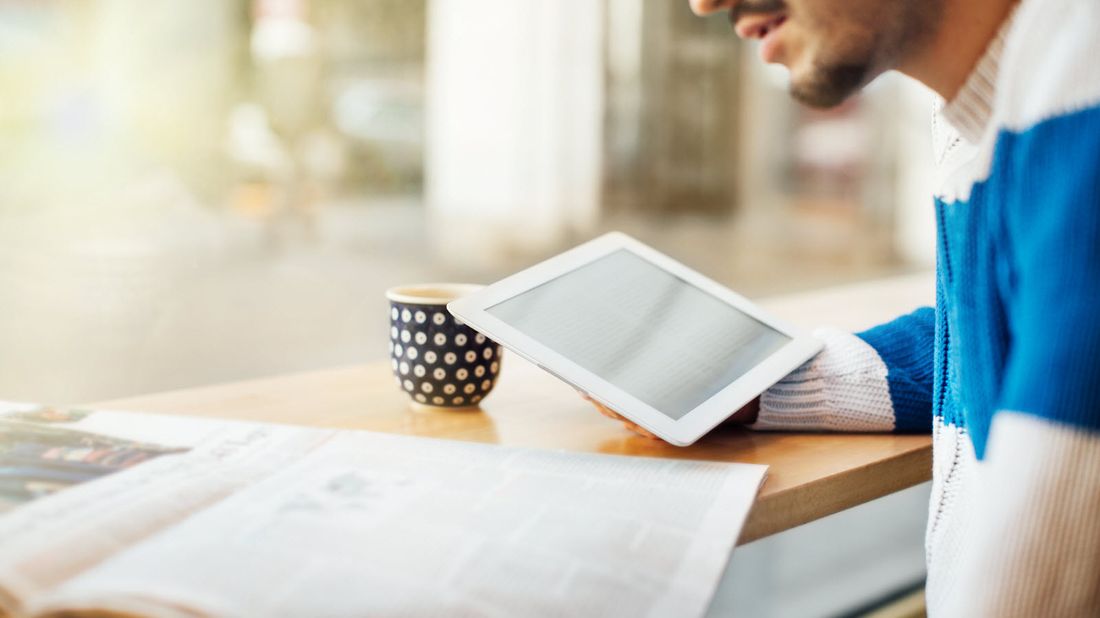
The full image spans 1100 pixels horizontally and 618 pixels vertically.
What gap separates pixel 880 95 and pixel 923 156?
0.43 m

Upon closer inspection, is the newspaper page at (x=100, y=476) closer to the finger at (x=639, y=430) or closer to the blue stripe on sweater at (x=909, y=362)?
the finger at (x=639, y=430)

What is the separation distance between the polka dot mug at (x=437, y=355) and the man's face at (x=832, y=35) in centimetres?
28

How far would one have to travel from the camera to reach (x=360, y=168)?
545 cm

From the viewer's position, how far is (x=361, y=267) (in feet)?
14.8

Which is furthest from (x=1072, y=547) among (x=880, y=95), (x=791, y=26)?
(x=880, y=95)

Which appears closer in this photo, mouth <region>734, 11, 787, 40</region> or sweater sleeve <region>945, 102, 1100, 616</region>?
sweater sleeve <region>945, 102, 1100, 616</region>

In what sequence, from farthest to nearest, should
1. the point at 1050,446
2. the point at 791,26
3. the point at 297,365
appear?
the point at 297,365
the point at 791,26
the point at 1050,446

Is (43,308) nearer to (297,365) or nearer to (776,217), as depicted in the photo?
(297,365)

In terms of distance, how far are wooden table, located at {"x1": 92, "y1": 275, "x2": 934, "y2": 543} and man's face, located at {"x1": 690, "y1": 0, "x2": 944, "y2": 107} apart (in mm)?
231

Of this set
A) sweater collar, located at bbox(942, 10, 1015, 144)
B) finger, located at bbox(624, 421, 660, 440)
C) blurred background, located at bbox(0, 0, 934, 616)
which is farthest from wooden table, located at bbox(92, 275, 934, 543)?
blurred background, located at bbox(0, 0, 934, 616)

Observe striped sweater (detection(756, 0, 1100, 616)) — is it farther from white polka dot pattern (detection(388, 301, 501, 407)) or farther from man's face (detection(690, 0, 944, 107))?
white polka dot pattern (detection(388, 301, 501, 407))

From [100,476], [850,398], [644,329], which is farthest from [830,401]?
[100,476]

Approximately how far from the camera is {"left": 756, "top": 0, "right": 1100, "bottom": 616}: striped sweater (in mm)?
444

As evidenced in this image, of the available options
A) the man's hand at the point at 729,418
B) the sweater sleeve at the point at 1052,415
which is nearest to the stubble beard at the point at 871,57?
the sweater sleeve at the point at 1052,415
